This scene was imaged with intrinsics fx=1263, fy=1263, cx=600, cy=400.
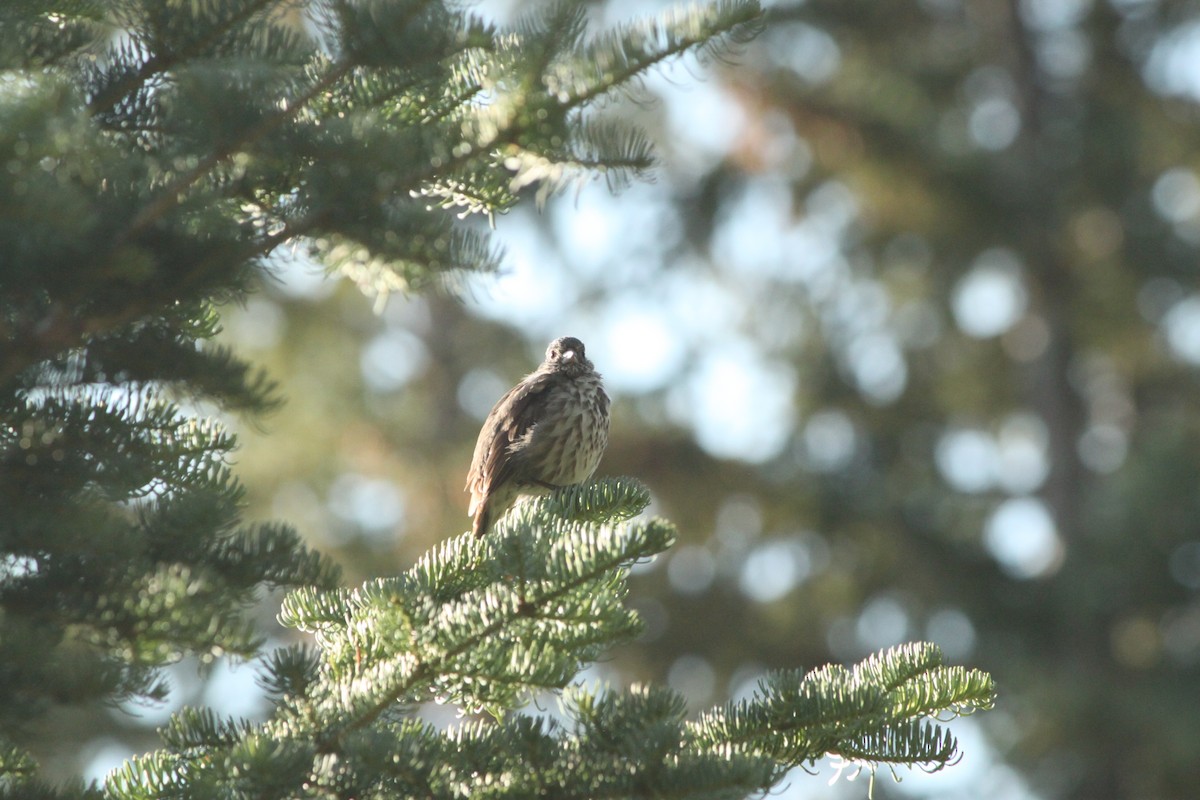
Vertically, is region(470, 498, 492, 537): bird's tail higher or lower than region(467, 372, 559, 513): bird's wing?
lower

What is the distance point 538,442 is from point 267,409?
2611 mm

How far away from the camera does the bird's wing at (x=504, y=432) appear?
18.0ft

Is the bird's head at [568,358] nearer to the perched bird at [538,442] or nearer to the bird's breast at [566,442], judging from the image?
the perched bird at [538,442]

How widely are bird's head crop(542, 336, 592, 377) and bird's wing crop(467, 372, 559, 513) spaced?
0.48 feet

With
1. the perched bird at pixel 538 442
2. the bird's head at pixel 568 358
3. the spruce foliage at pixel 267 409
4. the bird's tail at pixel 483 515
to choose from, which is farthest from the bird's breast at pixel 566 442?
the spruce foliage at pixel 267 409

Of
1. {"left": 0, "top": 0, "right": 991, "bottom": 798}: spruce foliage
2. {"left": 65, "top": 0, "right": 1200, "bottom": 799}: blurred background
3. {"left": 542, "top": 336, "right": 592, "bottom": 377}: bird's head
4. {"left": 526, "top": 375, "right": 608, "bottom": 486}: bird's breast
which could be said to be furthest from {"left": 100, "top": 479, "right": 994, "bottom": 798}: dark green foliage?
{"left": 65, "top": 0, "right": 1200, "bottom": 799}: blurred background

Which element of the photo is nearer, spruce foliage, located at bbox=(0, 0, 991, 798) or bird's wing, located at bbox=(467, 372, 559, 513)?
spruce foliage, located at bbox=(0, 0, 991, 798)

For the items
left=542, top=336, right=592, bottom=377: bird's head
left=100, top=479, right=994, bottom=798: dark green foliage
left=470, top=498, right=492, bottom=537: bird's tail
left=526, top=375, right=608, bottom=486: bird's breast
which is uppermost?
left=542, top=336, right=592, bottom=377: bird's head

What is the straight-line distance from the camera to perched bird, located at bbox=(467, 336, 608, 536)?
5.40 m

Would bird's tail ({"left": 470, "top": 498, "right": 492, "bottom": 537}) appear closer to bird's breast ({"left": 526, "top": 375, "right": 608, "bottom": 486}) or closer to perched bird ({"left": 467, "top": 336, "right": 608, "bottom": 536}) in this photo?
perched bird ({"left": 467, "top": 336, "right": 608, "bottom": 536})

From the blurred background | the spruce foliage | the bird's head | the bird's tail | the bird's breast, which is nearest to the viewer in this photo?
the spruce foliage

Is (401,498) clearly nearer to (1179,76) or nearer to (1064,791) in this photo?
(1064,791)

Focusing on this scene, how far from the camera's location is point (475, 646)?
2.53 m

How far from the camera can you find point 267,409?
112 inches
